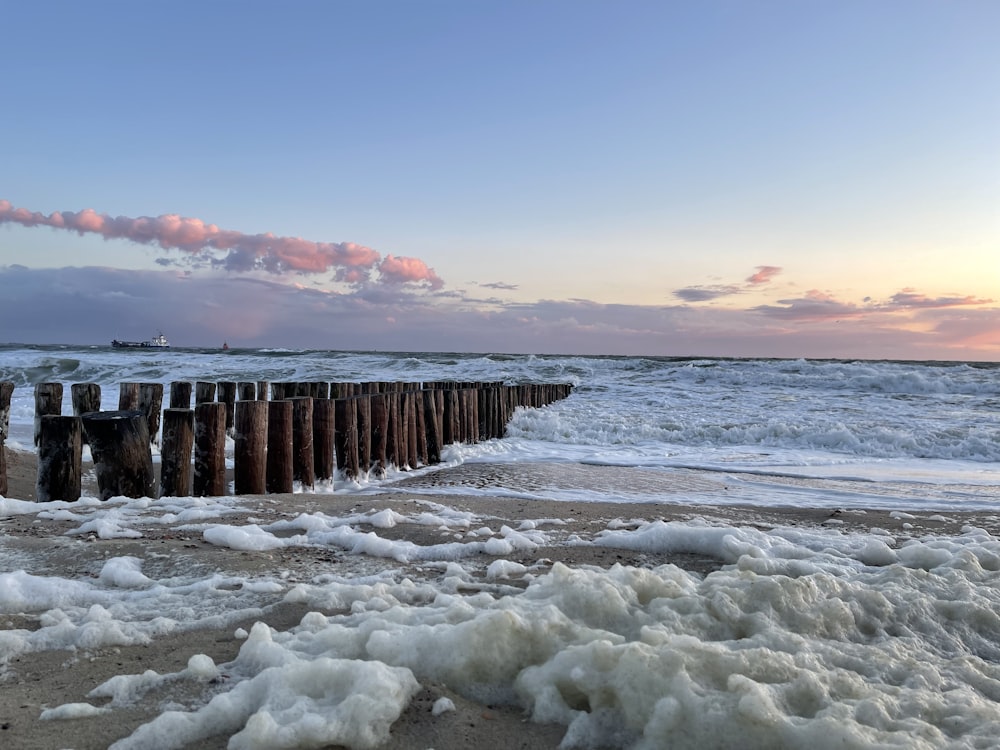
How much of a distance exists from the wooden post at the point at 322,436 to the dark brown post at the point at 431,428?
2.60m

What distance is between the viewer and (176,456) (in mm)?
5164

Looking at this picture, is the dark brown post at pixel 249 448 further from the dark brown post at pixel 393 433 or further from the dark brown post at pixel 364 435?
the dark brown post at pixel 393 433

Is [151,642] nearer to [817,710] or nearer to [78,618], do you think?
[78,618]

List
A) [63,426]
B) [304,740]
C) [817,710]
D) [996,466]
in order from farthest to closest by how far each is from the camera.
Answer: [996,466] < [63,426] < [817,710] < [304,740]

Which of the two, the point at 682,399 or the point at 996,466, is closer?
the point at 996,466

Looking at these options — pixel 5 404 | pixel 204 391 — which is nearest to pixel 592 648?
pixel 5 404

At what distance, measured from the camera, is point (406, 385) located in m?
10.3

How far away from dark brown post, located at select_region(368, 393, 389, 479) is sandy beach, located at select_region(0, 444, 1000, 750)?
2.00 metres

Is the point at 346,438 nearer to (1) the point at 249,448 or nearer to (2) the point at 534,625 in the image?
(1) the point at 249,448

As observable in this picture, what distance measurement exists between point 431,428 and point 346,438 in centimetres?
230

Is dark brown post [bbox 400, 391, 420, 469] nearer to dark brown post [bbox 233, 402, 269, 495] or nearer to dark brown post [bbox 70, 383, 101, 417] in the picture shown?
dark brown post [bbox 233, 402, 269, 495]

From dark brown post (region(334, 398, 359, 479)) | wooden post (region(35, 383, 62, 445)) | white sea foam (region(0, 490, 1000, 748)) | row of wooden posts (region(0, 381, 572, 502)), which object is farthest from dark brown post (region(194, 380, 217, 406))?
white sea foam (region(0, 490, 1000, 748))

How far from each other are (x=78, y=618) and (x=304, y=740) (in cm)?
137

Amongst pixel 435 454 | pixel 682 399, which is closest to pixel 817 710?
pixel 435 454
